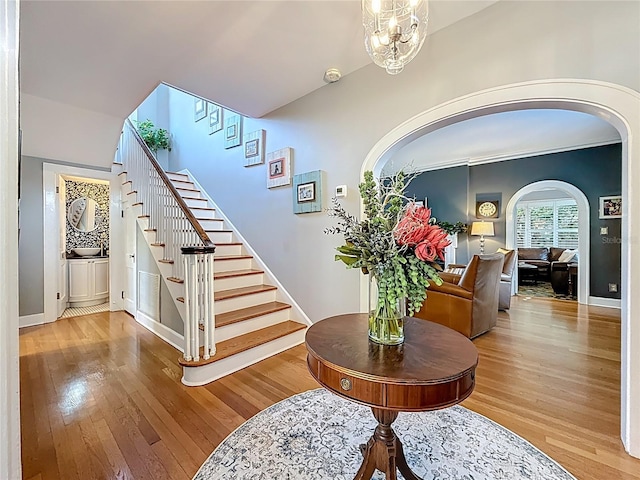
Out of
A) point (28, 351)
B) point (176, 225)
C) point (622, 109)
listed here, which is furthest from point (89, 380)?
point (622, 109)

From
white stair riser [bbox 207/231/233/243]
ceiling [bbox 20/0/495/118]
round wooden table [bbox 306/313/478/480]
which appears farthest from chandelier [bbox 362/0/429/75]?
white stair riser [bbox 207/231/233/243]

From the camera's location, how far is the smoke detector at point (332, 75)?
2838 mm

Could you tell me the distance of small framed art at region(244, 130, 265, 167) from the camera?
385 centimetres

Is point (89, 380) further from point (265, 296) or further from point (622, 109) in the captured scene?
point (622, 109)

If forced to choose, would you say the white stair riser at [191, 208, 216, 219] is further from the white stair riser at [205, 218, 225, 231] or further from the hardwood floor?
the hardwood floor

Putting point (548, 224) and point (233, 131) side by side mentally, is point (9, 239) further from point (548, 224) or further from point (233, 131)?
point (548, 224)

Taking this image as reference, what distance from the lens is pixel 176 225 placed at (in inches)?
126

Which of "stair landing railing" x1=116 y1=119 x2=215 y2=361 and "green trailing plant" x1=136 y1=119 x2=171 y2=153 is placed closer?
"stair landing railing" x1=116 y1=119 x2=215 y2=361

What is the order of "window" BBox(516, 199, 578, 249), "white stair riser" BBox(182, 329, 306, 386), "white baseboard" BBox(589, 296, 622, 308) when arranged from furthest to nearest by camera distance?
1. "window" BBox(516, 199, 578, 249)
2. "white baseboard" BBox(589, 296, 622, 308)
3. "white stair riser" BBox(182, 329, 306, 386)

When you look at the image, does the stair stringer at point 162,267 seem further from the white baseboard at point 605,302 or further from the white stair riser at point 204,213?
the white baseboard at point 605,302

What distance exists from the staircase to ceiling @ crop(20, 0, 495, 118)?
1.07 meters

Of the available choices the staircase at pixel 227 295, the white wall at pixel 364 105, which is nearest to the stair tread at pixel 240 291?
the staircase at pixel 227 295

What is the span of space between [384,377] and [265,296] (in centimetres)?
276

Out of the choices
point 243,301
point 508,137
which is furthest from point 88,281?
point 508,137
